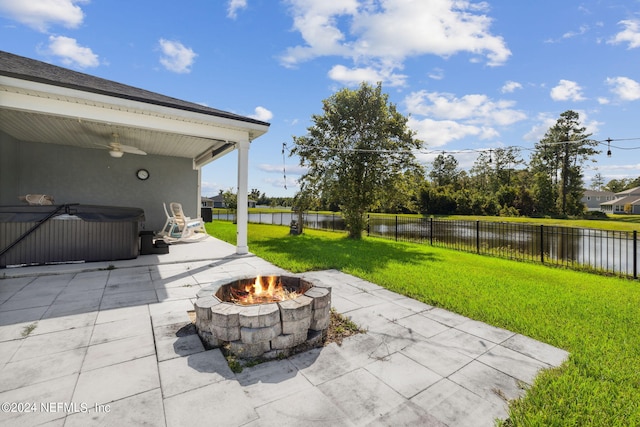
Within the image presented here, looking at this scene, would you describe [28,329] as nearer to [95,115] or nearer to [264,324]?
[264,324]

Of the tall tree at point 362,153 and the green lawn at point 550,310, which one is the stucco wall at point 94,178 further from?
the tall tree at point 362,153

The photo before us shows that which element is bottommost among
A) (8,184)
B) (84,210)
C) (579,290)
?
(579,290)

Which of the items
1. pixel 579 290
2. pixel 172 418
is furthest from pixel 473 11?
pixel 172 418

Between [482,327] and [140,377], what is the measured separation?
318 cm

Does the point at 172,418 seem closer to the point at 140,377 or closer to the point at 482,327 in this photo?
the point at 140,377

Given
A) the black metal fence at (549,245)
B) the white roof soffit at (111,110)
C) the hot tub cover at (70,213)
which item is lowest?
the black metal fence at (549,245)

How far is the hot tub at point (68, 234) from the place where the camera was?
4.67 m

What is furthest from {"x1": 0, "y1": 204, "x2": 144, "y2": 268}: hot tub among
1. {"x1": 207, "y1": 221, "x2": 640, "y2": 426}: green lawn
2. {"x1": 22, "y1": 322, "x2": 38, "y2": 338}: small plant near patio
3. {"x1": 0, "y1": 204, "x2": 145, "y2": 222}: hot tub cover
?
{"x1": 22, "y1": 322, "x2": 38, "y2": 338}: small plant near patio

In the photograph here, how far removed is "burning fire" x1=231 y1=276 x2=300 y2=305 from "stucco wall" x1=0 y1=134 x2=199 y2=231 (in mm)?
7656

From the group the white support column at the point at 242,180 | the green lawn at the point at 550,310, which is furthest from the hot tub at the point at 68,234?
the green lawn at the point at 550,310

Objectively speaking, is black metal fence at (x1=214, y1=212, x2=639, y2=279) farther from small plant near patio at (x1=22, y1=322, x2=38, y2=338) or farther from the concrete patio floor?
small plant near patio at (x1=22, y1=322, x2=38, y2=338)

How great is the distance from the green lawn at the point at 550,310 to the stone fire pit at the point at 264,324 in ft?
4.89

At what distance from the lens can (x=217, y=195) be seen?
5581 cm

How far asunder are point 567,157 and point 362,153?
31.5 metres
